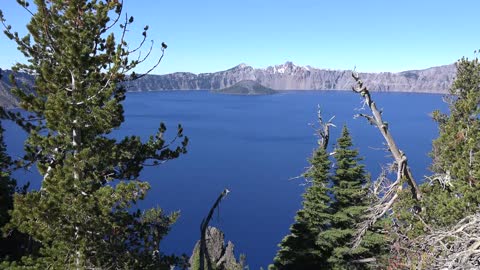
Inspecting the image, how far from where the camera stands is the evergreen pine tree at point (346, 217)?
2000 centimetres

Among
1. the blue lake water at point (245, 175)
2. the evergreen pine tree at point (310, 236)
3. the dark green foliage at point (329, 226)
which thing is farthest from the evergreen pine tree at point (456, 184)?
the blue lake water at point (245, 175)

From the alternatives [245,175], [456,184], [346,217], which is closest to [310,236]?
[346,217]

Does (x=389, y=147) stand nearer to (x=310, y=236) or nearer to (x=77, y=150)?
(x=77, y=150)

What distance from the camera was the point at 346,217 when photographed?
20797mm

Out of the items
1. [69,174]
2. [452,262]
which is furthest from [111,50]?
[452,262]

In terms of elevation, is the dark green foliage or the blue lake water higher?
the dark green foliage

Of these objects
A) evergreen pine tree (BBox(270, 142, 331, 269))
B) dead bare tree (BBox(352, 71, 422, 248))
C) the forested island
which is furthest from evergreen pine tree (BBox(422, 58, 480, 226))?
evergreen pine tree (BBox(270, 142, 331, 269))

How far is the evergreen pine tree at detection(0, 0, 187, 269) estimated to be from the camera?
940 centimetres

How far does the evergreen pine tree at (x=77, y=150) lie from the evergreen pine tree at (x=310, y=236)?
10.5 m

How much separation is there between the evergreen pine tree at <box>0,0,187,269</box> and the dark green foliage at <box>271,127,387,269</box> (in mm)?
10682

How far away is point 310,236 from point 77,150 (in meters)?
13.6

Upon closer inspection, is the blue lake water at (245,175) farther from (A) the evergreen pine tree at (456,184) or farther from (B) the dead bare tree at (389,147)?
(B) the dead bare tree at (389,147)

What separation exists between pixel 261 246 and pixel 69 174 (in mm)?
45674

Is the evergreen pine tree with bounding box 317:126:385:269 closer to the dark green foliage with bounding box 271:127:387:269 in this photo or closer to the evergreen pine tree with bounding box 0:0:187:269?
the dark green foliage with bounding box 271:127:387:269
